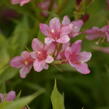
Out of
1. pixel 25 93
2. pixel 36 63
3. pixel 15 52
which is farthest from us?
pixel 25 93

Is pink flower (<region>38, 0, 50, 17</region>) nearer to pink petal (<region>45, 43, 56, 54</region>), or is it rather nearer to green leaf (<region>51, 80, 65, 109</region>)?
pink petal (<region>45, 43, 56, 54</region>)

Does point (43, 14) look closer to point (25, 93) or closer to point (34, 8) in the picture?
point (34, 8)

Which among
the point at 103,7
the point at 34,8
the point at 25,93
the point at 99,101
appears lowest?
the point at 99,101

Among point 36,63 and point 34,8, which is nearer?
point 36,63

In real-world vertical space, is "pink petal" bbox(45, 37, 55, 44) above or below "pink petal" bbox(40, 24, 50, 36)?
below

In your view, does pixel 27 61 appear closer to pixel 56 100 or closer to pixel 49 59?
pixel 49 59

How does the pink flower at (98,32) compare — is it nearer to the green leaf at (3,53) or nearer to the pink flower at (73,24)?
the pink flower at (73,24)

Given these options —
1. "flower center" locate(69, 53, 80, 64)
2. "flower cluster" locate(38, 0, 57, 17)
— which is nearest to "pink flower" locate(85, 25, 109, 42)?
"flower center" locate(69, 53, 80, 64)

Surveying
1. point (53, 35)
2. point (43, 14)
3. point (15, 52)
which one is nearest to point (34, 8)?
point (43, 14)
